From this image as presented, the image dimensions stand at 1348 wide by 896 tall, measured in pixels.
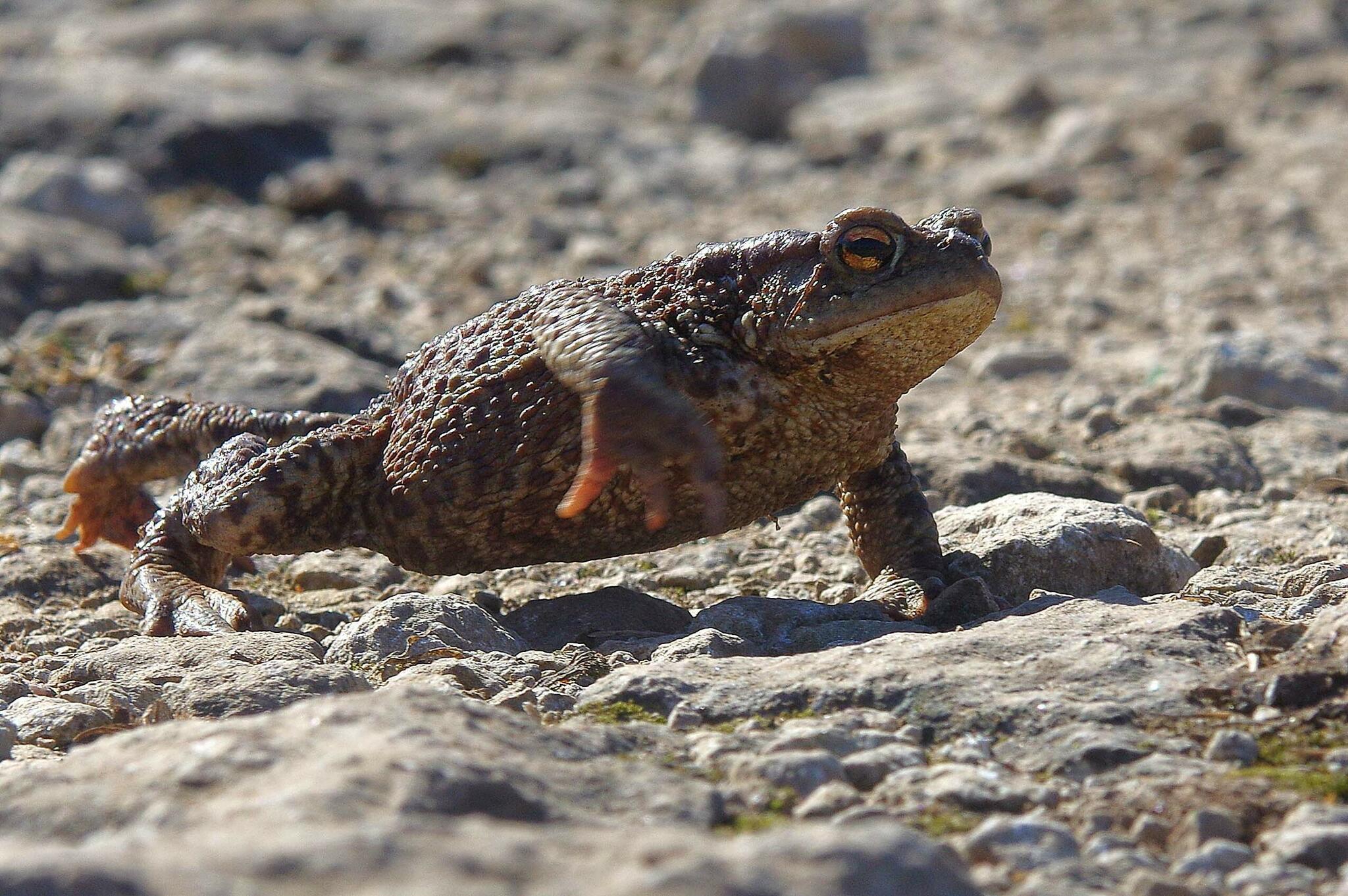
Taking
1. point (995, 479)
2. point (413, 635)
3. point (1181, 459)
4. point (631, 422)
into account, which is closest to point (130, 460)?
point (413, 635)

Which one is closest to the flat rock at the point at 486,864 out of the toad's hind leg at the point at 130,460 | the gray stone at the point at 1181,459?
the toad's hind leg at the point at 130,460

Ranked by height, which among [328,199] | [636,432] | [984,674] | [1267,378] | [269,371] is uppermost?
[328,199]

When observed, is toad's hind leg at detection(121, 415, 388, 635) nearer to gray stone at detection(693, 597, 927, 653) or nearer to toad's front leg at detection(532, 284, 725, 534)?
toad's front leg at detection(532, 284, 725, 534)

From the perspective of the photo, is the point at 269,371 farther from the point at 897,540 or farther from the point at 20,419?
the point at 897,540

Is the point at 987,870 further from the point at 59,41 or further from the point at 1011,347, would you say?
the point at 59,41

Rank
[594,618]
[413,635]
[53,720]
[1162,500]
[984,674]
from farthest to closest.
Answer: [1162,500]
[594,618]
[413,635]
[53,720]
[984,674]

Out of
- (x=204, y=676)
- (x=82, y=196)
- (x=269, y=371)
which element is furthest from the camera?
(x=82, y=196)

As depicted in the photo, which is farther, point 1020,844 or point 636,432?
point 636,432
